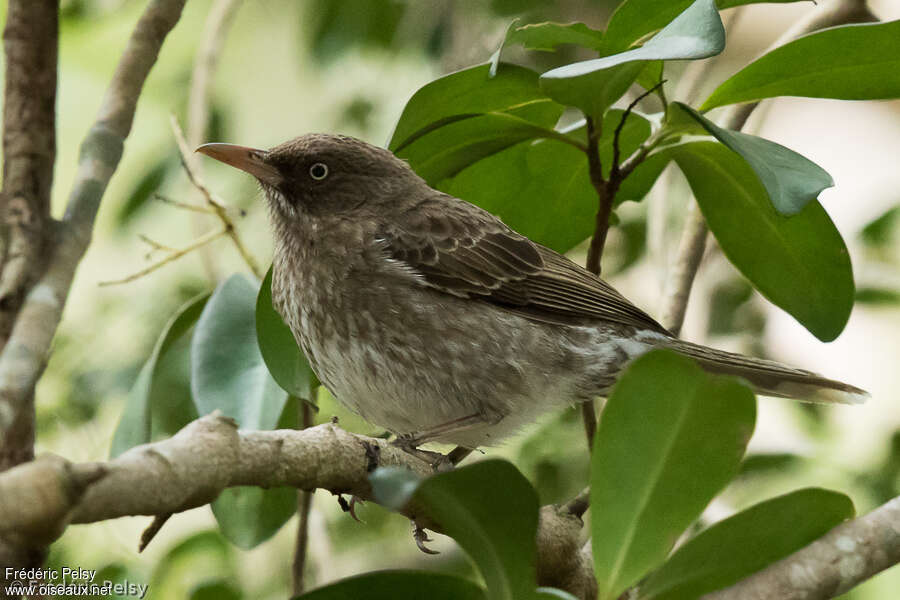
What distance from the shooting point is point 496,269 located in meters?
3.23

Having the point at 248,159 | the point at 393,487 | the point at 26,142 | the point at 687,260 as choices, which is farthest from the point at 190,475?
the point at 687,260

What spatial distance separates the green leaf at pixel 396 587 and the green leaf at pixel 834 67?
4.74ft

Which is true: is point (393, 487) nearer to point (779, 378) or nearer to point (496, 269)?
point (496, 269)

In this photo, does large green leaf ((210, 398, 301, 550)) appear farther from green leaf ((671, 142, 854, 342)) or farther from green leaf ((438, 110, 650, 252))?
green leaf ((671, 142, 854, 342))

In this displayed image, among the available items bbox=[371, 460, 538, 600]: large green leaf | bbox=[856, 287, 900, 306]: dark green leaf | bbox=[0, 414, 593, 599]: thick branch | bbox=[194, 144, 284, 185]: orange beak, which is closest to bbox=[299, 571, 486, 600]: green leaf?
bbox=[371, 460, 538, 600]: large green leaf

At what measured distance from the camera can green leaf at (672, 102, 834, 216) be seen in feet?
6.75

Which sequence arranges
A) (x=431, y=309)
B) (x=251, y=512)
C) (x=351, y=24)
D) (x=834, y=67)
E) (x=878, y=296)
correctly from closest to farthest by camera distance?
(x=834, y=67) → (x=251, y=512) → (x=431, y=309) → (x=878, y=296) → (x=351, y=24)

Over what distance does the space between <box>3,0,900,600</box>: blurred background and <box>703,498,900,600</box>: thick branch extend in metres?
1.40

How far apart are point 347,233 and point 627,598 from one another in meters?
1.48

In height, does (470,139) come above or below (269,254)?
above

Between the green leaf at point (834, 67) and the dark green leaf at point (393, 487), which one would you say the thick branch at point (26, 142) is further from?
the green leaf at point (834, 67)

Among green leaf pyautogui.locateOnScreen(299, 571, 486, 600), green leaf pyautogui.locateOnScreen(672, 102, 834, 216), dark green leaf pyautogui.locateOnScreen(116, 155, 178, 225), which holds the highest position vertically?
green leaf pyautogui.locateOnScreen(672, 102, 834, 216)

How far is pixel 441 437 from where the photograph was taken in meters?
Result: 3.02

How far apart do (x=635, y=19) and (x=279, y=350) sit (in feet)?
4.43
